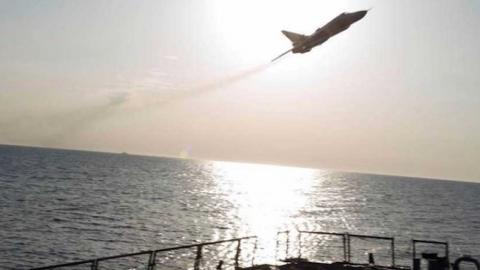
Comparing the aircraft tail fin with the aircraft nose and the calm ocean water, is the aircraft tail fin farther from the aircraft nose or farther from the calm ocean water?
the calm ocean water

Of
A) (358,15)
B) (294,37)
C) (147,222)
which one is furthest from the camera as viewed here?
(147,222)

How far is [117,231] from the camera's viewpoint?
64.9 metres

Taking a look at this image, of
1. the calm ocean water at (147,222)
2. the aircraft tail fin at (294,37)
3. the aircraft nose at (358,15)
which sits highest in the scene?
the aircraft nose at (358,15)

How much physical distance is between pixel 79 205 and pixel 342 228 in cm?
4634

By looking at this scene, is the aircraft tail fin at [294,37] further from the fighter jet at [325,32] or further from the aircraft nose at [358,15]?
the aircraft nose at [358,15]

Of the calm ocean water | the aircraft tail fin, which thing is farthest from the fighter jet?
the calm ocean water

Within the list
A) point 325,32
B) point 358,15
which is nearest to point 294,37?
point 325,32

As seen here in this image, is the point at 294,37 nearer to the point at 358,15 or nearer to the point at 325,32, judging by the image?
the point at 325,32

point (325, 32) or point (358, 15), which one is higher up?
point (358, 15)

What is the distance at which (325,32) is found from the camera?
3772 cm

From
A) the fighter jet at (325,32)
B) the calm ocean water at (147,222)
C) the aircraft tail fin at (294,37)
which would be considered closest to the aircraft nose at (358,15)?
the fighter jet at (325,32)

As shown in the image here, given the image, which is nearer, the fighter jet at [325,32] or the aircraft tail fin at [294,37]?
the fighter jet at [325,32]

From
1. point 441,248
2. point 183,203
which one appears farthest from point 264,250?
point 183,203

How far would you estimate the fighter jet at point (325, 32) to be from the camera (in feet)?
122
